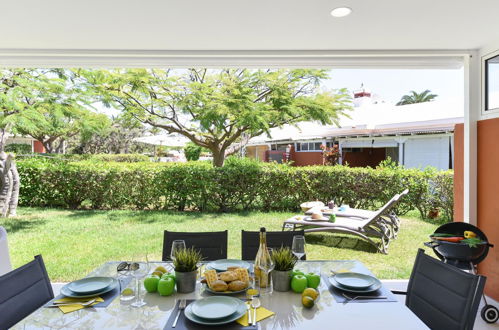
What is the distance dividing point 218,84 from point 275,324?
7151 mm

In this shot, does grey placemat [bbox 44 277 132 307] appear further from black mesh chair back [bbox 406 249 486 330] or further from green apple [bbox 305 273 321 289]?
black mesh chair back [bbox 406 249 486 330]

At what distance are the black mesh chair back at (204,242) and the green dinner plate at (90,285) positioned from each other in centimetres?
63

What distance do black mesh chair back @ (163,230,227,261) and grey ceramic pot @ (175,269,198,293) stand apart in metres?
0.72

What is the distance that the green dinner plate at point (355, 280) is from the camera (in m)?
1.83

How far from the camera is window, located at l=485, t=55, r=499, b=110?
10.9 feet

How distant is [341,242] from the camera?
5.37 metres

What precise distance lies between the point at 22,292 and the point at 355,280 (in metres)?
1.73

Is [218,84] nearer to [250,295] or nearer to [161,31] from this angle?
[161,31]

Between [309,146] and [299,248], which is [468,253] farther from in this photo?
[309,146]

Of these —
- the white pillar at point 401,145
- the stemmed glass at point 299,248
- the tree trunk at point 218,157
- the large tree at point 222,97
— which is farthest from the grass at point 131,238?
the white pillar at point 401,145

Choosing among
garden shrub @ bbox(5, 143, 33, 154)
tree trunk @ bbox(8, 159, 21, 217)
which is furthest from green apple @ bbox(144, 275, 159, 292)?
garden shrub @ bbox(5, 143, 33, 154)

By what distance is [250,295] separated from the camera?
1.75 m

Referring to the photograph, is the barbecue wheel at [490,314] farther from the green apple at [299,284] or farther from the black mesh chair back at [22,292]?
the black mesh chair back at [22,292]

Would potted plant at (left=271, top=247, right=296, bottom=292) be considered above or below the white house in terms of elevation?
below
